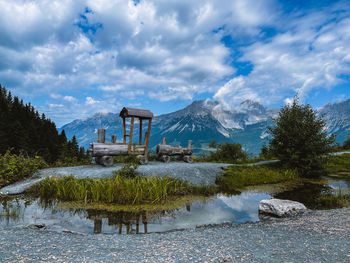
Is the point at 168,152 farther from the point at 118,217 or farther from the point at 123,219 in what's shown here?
the point at 123,219

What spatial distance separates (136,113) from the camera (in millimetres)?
16781

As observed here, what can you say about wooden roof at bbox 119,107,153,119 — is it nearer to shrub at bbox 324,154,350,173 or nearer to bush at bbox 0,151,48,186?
bush at bbox 0,151,48,186

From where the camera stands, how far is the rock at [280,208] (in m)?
7.67

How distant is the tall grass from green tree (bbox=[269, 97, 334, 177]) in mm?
10980

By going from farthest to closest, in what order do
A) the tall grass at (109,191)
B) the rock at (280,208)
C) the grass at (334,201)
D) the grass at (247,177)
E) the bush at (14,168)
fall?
1. the grass at (247,177)
2. the bush at (14,168)
3. the tall grass at (109,191)
4. the grass at (334,201)
5. the rock at (280,208)

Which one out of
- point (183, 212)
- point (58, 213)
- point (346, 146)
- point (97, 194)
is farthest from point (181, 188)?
point (346, 146)

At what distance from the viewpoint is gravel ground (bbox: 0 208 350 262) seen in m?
3.95

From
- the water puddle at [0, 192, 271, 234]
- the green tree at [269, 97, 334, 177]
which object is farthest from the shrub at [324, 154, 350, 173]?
the water puddle at [0, 192, 271, 234]

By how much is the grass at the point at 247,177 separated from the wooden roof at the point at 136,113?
760 centimetres

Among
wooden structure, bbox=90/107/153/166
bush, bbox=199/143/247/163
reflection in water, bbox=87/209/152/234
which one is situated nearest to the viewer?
reflection in water, bbox=87/209/152/234

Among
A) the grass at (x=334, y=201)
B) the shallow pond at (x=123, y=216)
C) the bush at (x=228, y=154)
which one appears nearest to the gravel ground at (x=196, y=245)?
the shallow pond at (x=123, y=216)

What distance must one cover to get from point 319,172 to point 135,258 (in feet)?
55.5

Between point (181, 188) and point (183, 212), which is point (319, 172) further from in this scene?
point (183, 212)

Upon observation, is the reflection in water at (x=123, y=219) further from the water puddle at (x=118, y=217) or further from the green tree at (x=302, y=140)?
the green tree at (x=302, y=140)
